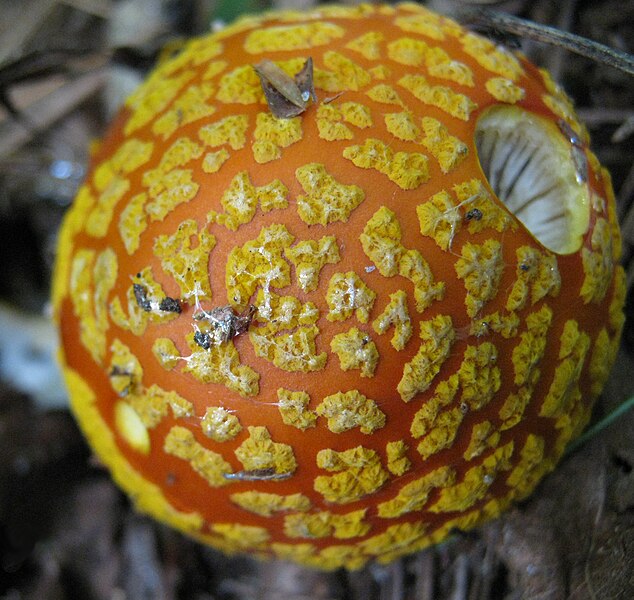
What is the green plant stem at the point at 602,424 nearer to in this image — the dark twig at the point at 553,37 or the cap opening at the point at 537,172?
the cap opening at the point at 537,172

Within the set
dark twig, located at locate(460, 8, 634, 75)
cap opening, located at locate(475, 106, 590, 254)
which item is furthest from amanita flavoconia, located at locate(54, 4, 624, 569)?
dark twig, located at locate(460, 8, 634, 75)

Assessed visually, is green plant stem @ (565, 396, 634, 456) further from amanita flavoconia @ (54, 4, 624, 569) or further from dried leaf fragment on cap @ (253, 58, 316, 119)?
dried leaf fragment on cap @ (253, 58, 316, 119)

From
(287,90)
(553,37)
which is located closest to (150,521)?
(287,90)

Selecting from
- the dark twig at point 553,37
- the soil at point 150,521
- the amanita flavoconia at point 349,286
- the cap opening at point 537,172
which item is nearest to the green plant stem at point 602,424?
the soil at point 150,521

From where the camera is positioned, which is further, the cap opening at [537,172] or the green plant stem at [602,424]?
the green plant stem at [602,424]

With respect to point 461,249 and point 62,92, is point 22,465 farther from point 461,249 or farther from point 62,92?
point 461,249

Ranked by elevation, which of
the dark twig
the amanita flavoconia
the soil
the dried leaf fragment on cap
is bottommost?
the soil

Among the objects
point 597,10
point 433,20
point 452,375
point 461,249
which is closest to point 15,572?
point 452,375
